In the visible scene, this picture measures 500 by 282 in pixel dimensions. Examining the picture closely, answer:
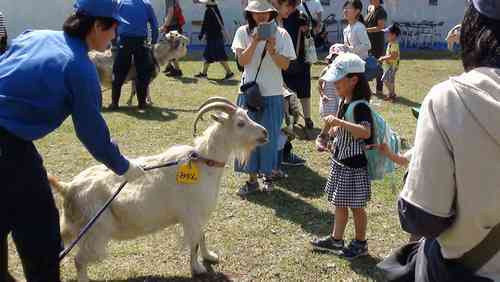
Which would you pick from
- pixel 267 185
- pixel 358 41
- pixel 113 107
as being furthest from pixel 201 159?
pixel 113 107

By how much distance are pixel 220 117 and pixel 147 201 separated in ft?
3.01

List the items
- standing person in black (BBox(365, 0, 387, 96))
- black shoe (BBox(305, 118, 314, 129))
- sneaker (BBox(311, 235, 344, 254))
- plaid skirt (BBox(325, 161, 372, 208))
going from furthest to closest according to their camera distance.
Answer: standing person in black (BBox(365, 0, 387, 96)) < black shoe (BBox(305, 118, 314, 129)) < sneaker (BBox(311, 235, 344, 254)) < plaid skirt (BBox(325, 161, 372, 208))

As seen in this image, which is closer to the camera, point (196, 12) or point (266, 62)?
point (266, 62)

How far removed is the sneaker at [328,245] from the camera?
4.73 metres

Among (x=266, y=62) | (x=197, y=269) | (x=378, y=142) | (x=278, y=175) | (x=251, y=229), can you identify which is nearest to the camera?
(x=378, y=142)

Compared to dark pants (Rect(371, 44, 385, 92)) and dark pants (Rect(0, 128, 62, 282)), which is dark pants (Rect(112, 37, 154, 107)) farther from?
dark pants (Rect(0, 128, 62, 282))

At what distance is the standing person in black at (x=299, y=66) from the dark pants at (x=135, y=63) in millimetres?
3122

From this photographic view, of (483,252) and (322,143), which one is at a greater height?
(483,252)

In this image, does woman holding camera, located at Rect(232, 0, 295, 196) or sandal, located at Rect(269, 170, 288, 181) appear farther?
sandal, located at Rect(269, 170, 288, 181)

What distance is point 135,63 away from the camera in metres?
10.0

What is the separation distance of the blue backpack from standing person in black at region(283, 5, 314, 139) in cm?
359

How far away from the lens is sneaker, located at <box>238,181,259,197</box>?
6.11 meters

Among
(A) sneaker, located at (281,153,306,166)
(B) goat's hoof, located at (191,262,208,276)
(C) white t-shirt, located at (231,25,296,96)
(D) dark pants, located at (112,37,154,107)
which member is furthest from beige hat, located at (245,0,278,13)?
(D) dark pants, located at (112,37,154,107)

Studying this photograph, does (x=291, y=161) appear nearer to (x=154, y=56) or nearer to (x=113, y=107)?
(x=113, y=107)
